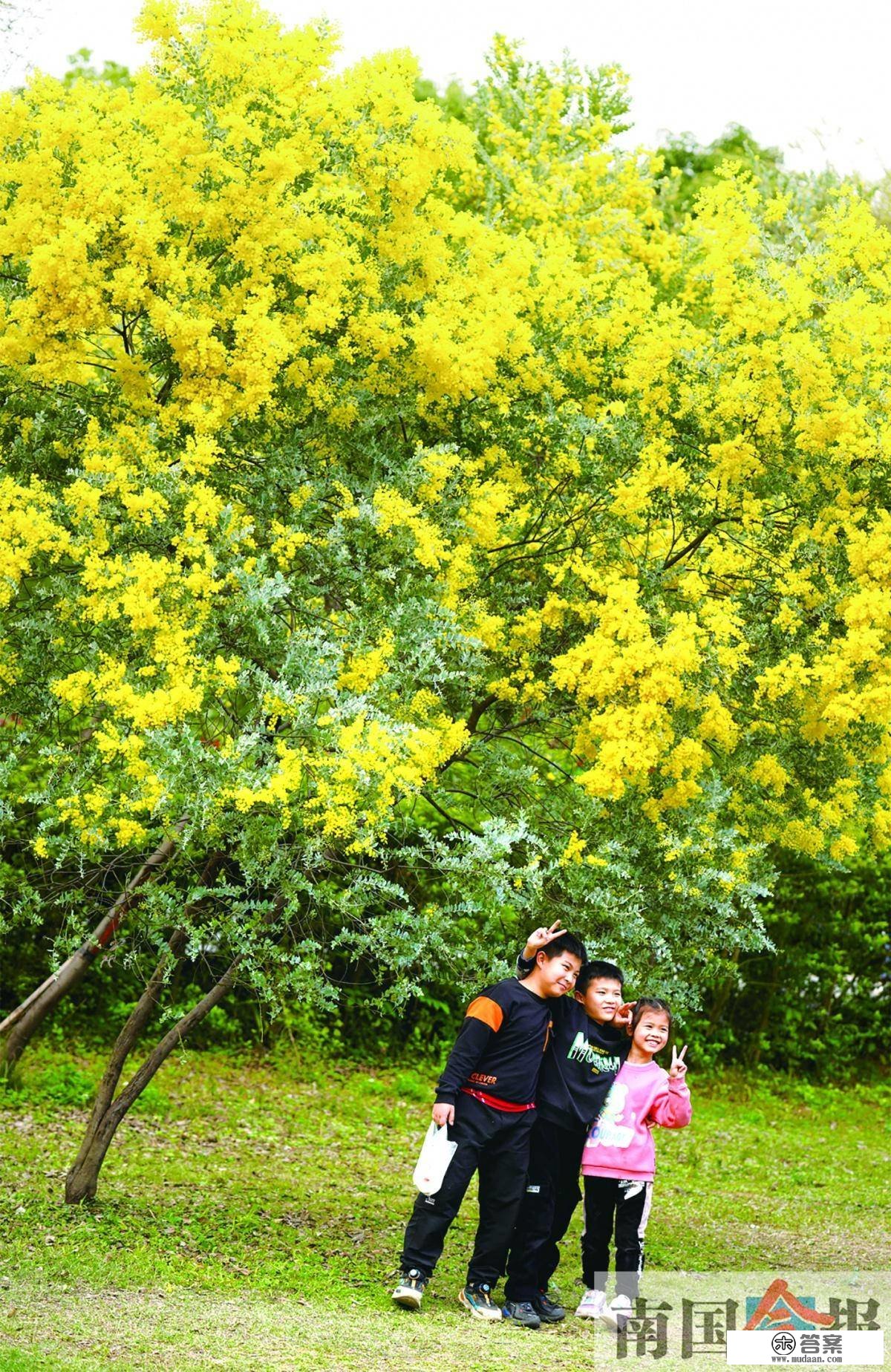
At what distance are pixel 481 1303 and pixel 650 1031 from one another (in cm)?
111

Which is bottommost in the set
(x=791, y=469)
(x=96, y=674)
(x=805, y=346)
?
(x=96, y=674)

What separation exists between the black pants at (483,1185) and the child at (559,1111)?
0.11 meters

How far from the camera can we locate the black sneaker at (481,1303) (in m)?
5.34

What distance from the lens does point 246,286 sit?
645 cm

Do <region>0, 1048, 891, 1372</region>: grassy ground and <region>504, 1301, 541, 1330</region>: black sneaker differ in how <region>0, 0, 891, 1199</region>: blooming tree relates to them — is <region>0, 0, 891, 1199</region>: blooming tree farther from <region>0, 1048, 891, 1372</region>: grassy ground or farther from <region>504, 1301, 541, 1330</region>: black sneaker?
<region>504, 1301, 541, 1330</region>: black sneaker

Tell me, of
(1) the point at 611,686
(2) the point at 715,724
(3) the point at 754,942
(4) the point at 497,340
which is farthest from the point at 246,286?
(3) the point at 754,942

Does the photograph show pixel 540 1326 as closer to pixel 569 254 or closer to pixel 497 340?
pixel 497 340

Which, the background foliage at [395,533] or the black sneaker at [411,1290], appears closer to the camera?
the black sneaker at [411,1290]

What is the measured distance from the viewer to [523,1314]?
17.6 ft

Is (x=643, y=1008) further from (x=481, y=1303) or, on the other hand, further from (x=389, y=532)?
(x=389, y=532)

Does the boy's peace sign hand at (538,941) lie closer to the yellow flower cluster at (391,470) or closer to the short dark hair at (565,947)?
the short dark hair at (565,947)

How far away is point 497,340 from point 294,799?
2432 mm

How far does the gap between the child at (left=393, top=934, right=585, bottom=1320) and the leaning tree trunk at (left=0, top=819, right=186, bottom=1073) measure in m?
1.34

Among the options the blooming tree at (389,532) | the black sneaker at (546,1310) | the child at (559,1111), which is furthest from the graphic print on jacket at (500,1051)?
the black sneaker at (546,1310)
